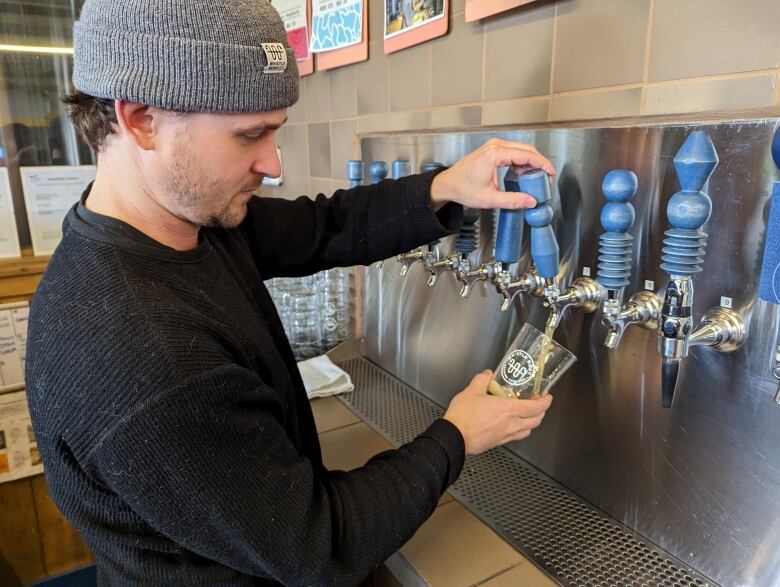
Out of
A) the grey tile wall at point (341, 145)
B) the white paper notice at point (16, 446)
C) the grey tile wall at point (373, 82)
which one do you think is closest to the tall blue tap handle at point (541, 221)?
the grey tile wall at point (373, 82)

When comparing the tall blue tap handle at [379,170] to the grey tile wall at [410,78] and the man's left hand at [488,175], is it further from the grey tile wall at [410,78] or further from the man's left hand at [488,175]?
the man's left hand at [488,175]

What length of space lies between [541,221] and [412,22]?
677 mm

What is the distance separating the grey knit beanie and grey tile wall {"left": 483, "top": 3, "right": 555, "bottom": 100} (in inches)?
19.3

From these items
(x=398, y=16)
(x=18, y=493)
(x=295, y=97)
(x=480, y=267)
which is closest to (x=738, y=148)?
(x=480, y=267)

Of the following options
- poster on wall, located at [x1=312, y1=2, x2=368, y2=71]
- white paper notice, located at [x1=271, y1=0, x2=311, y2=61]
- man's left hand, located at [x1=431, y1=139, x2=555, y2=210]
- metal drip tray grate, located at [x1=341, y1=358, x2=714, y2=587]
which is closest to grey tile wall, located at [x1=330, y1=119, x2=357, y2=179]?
poster on wall, located at [x1=312, y1=2, x2=368, y2=71]

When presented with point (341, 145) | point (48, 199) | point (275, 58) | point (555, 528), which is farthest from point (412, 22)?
point (48, 199)

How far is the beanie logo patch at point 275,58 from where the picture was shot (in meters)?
0.69

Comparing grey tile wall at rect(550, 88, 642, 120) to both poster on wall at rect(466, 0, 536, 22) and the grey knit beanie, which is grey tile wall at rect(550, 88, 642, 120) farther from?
the grey knit beanie

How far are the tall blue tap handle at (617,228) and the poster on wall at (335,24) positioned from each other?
96cm

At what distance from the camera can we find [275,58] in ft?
2.29

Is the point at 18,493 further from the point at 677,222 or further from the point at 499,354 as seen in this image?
the point at 677,222

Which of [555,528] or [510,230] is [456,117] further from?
[555,528]

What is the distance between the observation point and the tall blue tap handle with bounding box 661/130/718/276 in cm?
62

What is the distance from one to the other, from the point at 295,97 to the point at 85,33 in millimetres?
249
